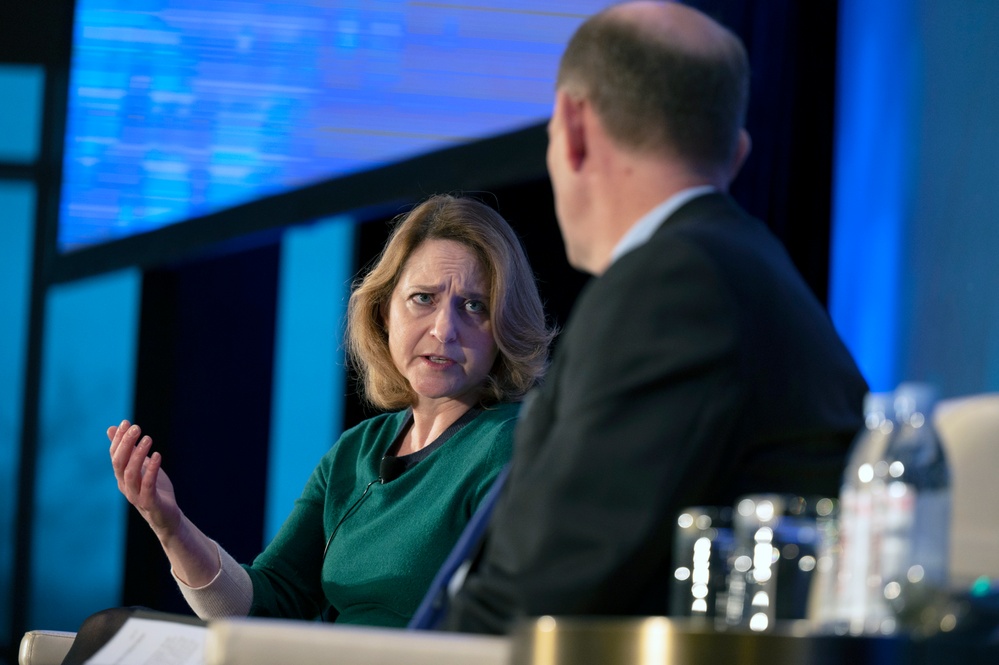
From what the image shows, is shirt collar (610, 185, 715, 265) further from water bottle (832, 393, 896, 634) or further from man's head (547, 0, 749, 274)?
water bottle (832, 393, 896, 634)

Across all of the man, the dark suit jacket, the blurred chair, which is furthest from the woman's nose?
the blurred chair

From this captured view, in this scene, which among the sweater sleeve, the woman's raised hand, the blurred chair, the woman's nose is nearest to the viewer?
the blurred chair

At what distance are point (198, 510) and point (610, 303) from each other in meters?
3.31

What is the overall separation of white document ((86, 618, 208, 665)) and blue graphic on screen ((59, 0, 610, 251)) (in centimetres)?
270

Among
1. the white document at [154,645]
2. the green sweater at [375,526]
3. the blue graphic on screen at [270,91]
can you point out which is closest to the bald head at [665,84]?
the white document at [154,645]

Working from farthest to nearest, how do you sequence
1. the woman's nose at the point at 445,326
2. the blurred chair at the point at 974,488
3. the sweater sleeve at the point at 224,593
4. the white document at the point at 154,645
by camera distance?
the woman's nose at the point at 445,326 → the sweater sleeve at the point at 224,593 → the white document at the point at 154,645 → the blurred chair at the point at 974,488

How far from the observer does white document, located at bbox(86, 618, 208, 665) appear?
162 centimetres

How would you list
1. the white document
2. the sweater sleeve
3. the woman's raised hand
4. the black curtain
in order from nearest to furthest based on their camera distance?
the white document, the woman's raised hand, the sweater sleeve, the black curtain

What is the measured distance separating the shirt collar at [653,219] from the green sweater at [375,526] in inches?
36.9

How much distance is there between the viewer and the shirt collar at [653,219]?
138 cm

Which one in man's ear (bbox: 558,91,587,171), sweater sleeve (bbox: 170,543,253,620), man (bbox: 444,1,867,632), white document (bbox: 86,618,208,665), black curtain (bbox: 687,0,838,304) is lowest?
sweater sleeve (bbox: 170,543,253,620)

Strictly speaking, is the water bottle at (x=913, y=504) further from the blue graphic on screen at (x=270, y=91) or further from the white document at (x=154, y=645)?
the blue graphic on screen at (x=270, y=91)

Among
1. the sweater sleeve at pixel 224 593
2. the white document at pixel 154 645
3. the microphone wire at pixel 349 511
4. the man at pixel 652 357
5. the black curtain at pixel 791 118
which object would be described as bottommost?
the sweater sleeve at pixel 224 593

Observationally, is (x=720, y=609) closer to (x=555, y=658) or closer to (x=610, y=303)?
(x=555, y=658)
